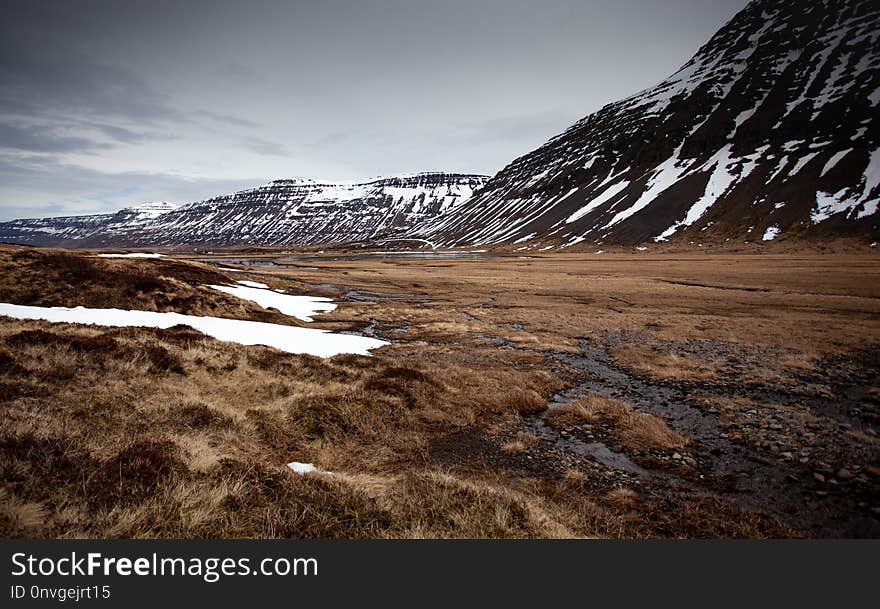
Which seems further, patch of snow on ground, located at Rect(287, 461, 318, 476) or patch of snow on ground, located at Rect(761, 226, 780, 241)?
patch of snow on ground, located at Rect(761, 226, 780, 241)

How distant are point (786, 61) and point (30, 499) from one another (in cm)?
26855

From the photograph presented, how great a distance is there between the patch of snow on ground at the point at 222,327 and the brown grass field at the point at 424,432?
1846mm

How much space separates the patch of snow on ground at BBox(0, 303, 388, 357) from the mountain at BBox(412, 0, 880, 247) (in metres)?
120

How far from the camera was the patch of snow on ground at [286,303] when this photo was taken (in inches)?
1184

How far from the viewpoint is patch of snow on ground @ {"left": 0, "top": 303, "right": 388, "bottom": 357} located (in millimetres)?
15312

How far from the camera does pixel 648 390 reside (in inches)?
620

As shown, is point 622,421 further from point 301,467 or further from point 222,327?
point 222,327

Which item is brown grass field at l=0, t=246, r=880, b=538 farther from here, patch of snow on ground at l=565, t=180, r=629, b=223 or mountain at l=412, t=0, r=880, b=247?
patch of snow on ground at l=565, t=180, r=629, b=223

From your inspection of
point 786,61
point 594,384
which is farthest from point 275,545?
point 786,61

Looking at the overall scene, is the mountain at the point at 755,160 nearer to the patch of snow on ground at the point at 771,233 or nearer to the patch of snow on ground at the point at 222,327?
the patch of snow on ground at the point at 771,233

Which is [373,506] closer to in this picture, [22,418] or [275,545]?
[275,545]

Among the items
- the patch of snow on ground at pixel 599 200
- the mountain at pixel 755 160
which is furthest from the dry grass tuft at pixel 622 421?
the patch of snow on ground at pixel 599 200

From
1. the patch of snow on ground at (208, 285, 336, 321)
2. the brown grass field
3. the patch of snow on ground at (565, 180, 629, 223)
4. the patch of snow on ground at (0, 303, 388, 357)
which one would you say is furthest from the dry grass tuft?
the patch of snow on ground at (565, 180, 629, 223)

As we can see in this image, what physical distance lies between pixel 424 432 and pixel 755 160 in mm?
177265
